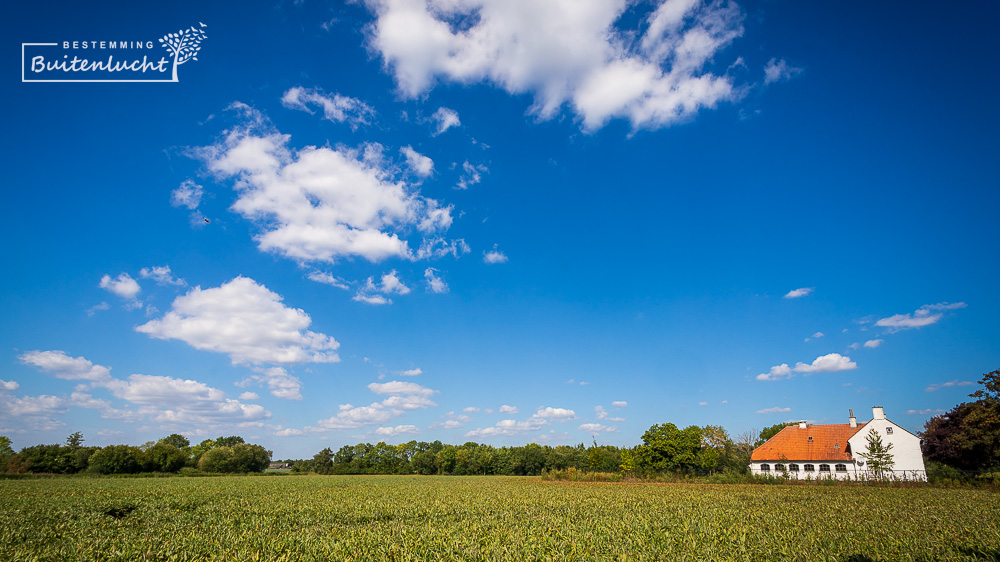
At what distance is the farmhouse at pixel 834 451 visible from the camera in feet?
154

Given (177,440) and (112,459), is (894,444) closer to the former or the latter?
(112,459)

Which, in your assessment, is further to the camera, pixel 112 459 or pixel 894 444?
pixel 112 459

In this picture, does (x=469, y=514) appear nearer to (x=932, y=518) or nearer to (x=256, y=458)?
(x=932, y=518)

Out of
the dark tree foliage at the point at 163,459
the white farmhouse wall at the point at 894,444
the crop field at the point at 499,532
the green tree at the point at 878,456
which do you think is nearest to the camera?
the crop field at the point at 499,532

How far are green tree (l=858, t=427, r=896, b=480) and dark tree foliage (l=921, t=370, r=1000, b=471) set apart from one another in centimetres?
446

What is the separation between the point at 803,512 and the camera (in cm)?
1855

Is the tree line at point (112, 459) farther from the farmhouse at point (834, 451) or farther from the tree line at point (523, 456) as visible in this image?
the farmhouse at point (834, 451)

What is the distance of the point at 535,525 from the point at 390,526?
5047 millimetres

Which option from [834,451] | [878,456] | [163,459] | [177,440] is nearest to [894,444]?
[878,456]

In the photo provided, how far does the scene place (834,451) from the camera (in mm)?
50969

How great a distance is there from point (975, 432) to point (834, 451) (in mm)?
16791

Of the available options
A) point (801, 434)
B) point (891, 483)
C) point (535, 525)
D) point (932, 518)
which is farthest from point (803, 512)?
point (801, 434)

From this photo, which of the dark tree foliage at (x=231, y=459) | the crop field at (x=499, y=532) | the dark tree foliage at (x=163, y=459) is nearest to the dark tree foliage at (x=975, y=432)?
the crop field at (x=499, y=532)

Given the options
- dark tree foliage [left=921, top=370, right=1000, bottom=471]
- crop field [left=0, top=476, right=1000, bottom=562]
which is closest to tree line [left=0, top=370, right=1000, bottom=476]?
dark tree foliage [left=921, top=370, right=1000, bottom=471]
